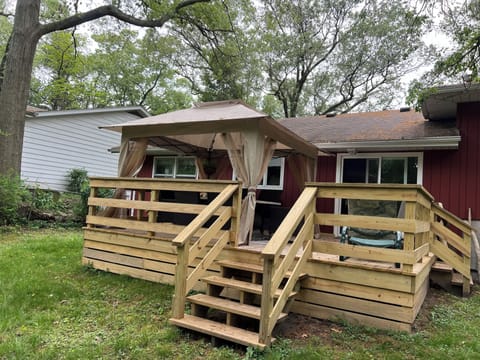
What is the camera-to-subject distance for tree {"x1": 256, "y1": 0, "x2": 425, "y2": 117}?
15.9 metres

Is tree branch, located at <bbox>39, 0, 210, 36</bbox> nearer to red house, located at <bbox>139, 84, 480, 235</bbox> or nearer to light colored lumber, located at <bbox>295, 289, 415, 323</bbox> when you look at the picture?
red house, located at <bbox>139, 84, 480, 235</bbox>

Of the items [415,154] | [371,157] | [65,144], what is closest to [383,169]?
[371,157]

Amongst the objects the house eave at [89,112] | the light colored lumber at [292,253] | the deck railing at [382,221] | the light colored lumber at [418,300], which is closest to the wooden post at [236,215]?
the light colored lumber at [292,253]

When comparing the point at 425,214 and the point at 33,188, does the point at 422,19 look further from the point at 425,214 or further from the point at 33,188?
the point at 33,188

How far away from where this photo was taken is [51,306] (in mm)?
3875

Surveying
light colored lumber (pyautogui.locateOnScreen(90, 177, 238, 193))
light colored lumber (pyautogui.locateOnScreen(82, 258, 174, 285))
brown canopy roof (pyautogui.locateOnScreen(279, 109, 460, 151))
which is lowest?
light colored lumber (pyautogui.locateOnScreen(82, 258, 174, 285))

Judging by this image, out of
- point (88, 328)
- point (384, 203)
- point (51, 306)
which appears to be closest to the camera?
point (88, 328)

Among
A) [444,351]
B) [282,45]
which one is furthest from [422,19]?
[282,45]

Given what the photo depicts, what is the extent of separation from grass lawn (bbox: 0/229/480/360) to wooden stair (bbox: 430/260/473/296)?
0.84ft

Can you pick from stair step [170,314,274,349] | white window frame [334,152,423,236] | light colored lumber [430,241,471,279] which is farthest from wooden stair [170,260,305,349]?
white window frame [334,152,423,236]

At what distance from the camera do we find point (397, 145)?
20.7 feet

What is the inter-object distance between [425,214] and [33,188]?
1064 centimetres

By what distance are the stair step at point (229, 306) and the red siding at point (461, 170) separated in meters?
4.93

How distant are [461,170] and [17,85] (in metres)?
11.2
